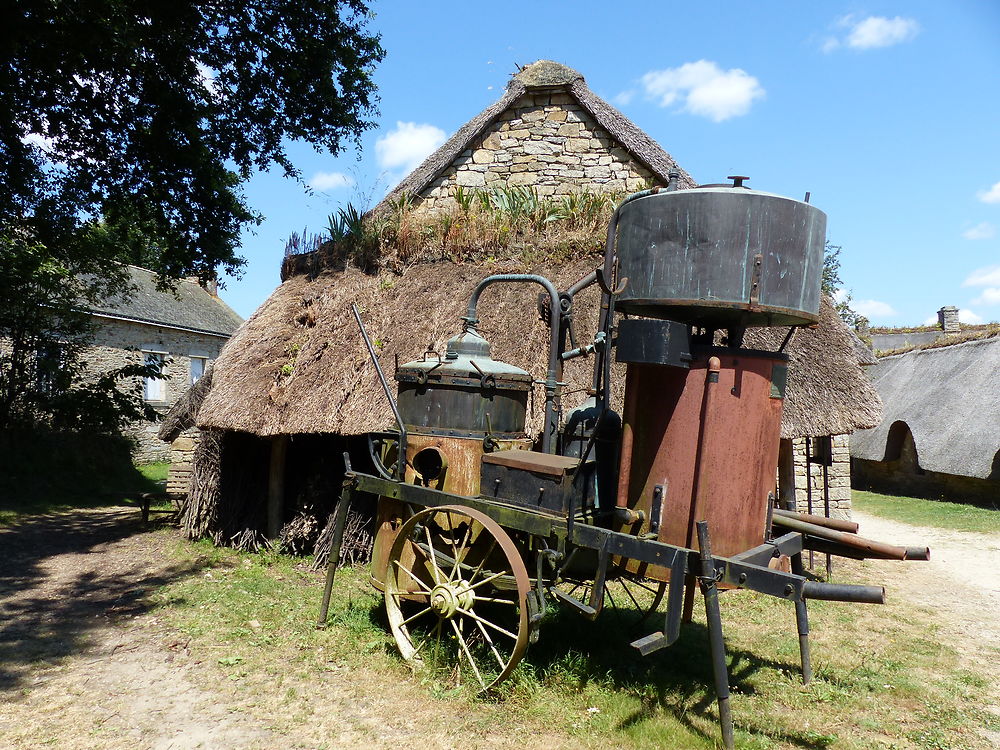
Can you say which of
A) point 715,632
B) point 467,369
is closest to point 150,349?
point 467,369

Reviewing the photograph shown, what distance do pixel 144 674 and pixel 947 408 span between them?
53.2ft

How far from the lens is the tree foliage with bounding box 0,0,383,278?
8.69 metres

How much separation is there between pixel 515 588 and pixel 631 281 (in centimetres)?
198

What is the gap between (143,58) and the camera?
898 centimetres

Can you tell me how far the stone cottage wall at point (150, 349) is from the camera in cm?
1666

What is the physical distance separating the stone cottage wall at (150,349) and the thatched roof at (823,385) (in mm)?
13400

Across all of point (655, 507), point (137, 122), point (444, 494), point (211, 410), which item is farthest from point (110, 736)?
point (137, 122)

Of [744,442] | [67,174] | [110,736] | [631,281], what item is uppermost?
[67,174]

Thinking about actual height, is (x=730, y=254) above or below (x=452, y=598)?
above

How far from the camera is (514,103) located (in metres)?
10.8

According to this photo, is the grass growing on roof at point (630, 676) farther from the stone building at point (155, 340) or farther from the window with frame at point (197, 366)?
the window with frame at point (197, 366)

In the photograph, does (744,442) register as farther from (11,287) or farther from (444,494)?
(11,287)

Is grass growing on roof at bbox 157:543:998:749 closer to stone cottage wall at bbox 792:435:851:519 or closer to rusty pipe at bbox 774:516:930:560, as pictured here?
rusty pipe at bbox 774:516:930:560

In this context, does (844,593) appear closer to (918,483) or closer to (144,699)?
(144,699)
